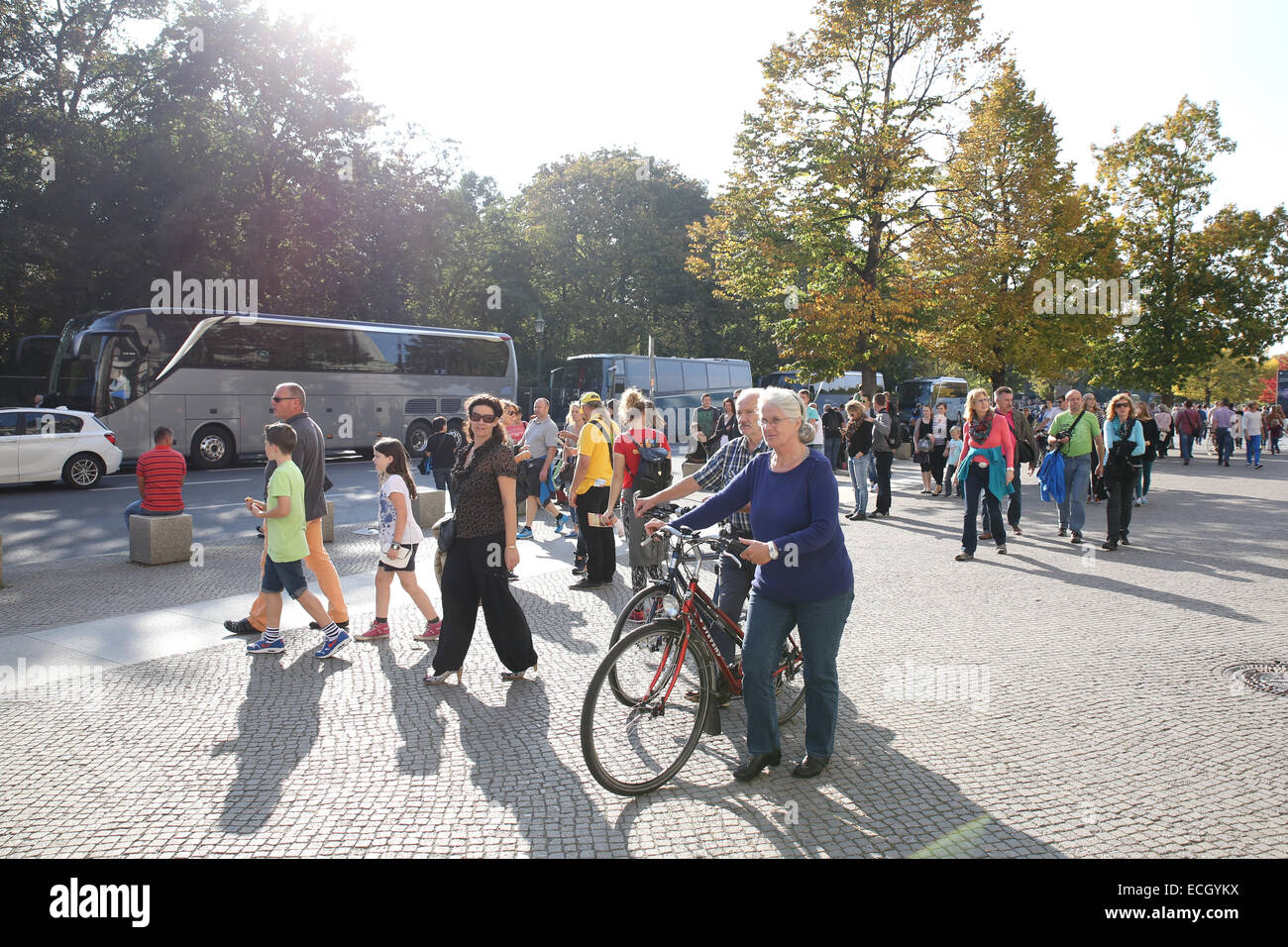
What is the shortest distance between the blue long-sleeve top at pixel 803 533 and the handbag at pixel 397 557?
3.17 m

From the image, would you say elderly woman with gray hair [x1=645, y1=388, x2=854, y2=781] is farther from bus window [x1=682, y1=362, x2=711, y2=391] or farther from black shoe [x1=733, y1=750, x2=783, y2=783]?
bus window [x1=682, y1=362, x2=711, y2=391]

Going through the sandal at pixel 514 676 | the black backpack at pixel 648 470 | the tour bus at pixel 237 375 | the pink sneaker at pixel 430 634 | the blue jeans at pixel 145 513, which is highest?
the tour bus at pixel 237 375

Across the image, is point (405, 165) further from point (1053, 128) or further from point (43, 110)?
point (1053, 128)

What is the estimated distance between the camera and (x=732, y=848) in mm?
3395

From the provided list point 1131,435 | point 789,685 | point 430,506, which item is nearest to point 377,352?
point 430,506

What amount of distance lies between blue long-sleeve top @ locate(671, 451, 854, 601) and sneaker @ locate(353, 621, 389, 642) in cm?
344

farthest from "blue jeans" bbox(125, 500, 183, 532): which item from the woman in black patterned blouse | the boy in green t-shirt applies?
the woman in black patterned blouse

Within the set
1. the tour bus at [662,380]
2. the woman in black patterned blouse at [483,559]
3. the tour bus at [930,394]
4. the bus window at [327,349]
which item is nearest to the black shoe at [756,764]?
the woman in black patterned blouse at [483,559]

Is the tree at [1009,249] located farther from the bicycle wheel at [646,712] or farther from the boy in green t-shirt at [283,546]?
the bicycle wheel at [646,712]

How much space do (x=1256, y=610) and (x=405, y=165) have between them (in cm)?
3360

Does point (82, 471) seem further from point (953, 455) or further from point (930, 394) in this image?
point (930, 394)

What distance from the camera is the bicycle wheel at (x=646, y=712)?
386 centimetres

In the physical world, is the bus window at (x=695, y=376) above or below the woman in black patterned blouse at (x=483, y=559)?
above

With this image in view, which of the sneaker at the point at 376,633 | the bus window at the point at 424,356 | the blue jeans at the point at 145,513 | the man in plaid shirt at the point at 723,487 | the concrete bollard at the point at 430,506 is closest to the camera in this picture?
the man in plaid shirt at the point at 723,487
